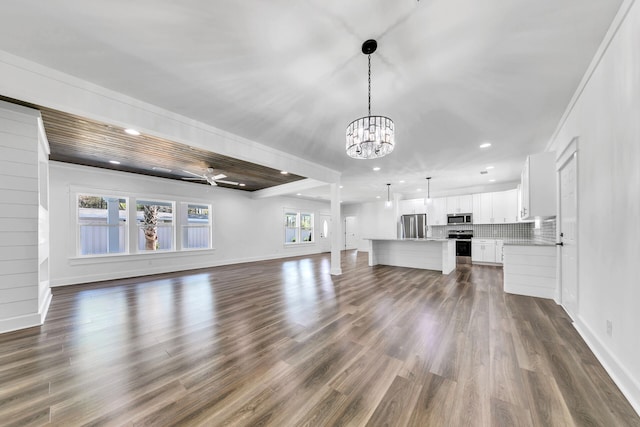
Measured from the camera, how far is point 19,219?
2900 mm

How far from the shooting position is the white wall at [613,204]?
1604mm

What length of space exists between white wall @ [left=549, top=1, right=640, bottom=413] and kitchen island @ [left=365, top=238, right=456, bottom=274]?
3440mm

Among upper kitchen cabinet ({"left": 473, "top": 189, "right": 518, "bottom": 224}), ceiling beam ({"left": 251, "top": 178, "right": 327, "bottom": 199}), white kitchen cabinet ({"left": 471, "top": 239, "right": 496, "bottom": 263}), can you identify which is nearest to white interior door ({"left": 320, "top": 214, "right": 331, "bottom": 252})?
ceiling beam ({"left": 251, "top": 178, "right": 327, "bottom": 199})

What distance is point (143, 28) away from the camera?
1.81 m

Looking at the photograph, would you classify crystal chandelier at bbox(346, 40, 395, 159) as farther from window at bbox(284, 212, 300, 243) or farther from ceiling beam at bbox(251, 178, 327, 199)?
window at bbox(284, 212, 300, 243)

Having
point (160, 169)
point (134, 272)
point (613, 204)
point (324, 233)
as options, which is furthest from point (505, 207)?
point (134, 272)

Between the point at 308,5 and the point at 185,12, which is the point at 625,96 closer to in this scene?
the point at 308,5

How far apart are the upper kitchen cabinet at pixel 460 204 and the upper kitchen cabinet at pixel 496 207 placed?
6.1 inches

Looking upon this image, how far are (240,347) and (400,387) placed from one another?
1591 millimetres

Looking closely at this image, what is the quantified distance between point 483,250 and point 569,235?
4.93 meters

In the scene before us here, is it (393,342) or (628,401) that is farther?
(393,342)

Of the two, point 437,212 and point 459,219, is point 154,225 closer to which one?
point 437,212

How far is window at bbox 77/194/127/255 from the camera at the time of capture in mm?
5465

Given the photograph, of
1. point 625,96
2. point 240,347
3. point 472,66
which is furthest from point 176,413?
point 625,96
